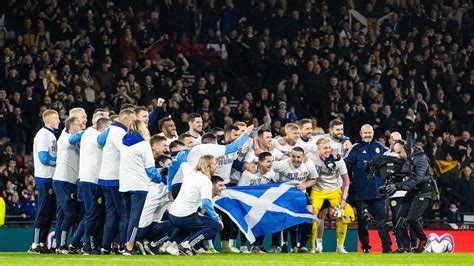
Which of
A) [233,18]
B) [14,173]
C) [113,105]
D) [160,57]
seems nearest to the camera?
[14,173]

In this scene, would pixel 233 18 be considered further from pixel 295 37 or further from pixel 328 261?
pixel 328 261

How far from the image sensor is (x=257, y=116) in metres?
31.0

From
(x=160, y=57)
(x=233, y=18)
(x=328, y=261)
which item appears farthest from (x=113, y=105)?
(x=328, y=261)

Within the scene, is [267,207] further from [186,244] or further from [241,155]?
[186,244]

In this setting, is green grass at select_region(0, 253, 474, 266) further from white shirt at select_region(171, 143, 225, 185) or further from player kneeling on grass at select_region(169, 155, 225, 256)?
white shirt at select_region(171, 143, 225, 185)

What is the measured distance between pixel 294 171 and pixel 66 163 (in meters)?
4.04

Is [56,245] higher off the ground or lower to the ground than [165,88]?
lower

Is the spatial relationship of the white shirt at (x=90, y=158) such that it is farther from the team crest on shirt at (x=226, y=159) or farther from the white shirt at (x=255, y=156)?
the white shirt at (x=255, y=156)

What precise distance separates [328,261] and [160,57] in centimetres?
1533

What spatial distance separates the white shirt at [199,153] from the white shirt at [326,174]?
2568mm

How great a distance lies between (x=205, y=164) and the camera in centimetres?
1933

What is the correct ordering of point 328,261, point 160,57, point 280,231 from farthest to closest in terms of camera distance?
point 160,57, point 280,231, point 328,261

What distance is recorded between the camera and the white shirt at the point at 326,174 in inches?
872

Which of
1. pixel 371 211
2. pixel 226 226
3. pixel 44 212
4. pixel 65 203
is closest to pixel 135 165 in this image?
pixel 65 203
